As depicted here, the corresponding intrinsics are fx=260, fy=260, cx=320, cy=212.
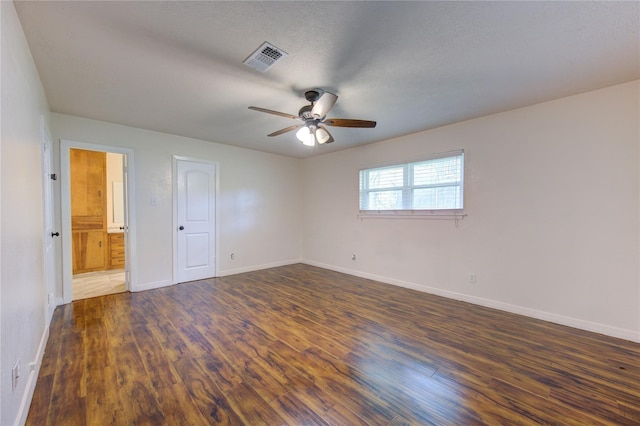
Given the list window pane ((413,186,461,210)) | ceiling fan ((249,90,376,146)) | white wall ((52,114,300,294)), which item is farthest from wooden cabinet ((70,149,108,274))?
window pane ((413,186,461,210))

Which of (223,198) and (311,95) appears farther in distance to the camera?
(223,198)

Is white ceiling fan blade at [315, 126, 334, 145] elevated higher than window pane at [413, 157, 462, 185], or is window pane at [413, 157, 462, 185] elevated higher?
white ceiling fan blade at [315, 126, 334, 145]

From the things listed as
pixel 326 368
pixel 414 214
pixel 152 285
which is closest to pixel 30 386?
pixel 326 368

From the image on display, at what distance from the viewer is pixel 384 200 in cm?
456

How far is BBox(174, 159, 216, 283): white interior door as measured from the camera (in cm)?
444

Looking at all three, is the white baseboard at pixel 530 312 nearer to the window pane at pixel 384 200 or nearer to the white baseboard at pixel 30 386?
the window pane at pixel 384 200

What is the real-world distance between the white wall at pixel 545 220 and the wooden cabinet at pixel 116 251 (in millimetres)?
5704

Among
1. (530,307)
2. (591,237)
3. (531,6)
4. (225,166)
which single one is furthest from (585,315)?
(225,166)

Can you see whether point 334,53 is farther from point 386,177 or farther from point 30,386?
point 30,386

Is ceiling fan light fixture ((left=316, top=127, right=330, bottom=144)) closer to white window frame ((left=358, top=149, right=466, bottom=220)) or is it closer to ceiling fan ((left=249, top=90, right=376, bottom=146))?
ceiling fan ((left=249, top=90, right=376, bottom=146))

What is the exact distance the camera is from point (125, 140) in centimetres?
389

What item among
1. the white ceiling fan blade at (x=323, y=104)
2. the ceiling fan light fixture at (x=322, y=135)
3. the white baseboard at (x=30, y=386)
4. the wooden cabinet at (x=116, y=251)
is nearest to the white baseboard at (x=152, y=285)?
the white baseboard at (x=30, y=386)

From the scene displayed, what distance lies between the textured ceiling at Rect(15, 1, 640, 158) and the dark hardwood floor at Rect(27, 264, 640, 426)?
2.48 m

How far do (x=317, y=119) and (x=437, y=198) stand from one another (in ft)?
7.30
